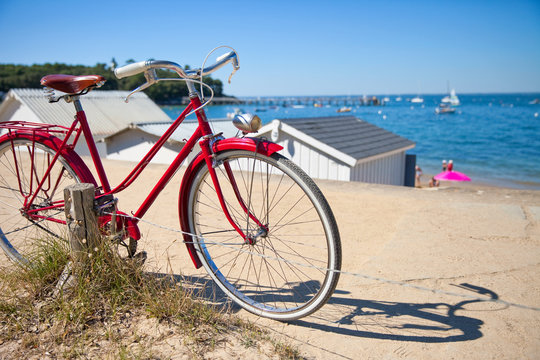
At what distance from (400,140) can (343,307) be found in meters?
10.0

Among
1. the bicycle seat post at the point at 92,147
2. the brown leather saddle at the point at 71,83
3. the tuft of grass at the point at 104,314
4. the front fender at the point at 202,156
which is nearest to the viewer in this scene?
the tuft of grass at the point at 104,314

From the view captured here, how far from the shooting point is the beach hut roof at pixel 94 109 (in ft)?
64.3

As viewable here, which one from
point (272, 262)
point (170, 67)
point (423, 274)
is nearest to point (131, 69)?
point (170, 67)

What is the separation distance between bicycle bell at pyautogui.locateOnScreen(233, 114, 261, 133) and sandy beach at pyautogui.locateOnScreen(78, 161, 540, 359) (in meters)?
0.89

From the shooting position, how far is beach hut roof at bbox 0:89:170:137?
1961 centimetres

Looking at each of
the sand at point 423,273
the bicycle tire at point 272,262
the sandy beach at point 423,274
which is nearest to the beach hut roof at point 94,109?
the sandy beach at point 423,274

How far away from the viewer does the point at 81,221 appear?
2.65 metres

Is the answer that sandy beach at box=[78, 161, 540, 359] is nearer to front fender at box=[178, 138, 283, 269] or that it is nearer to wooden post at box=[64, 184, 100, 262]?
front fender at box=[178, 138, 283, 269]

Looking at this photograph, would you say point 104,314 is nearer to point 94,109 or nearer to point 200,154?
point 200,154

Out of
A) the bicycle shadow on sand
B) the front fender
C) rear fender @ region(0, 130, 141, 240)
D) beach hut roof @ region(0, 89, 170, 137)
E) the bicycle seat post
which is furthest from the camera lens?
beach hut roof @ region(0, 89, 170, 137)

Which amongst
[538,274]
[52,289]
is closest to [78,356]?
[52,289]

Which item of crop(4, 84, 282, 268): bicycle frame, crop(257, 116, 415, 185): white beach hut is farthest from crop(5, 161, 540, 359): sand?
crop(257, 116, 415, 185): white beach hut

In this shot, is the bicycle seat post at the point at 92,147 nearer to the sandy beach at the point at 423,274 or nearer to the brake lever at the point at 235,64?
the sandy beach at the point at 423,274

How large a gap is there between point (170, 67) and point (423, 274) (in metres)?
2.43
